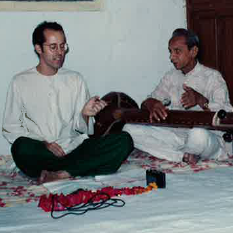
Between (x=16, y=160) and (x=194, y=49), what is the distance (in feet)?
6.52

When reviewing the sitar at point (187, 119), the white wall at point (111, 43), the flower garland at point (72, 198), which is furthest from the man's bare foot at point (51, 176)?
the white wall at point (111, 43)

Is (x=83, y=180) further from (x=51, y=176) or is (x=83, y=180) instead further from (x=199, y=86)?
(x=199, y=86)

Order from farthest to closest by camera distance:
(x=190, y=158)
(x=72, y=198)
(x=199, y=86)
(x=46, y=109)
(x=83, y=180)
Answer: (x=199, y=86), (x=190, y=158), (x=46, y=109), (x=83, y=180), (x=72, y=198)

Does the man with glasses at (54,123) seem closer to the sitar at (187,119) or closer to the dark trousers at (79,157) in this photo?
the dark trousers at (79,157)

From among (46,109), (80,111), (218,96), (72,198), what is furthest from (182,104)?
(72,198)

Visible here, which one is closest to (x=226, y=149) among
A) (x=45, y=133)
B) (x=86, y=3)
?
(x=45, y=133)

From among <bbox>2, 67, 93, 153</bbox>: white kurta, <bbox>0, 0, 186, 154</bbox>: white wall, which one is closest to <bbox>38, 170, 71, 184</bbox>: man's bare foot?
<bbox>2, 67, 93, 153</bbox>: white kurta

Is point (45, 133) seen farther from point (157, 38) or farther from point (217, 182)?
point (157, 38)

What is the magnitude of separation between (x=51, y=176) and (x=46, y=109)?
A: 70cm

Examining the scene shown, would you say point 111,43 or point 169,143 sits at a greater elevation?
point 111,43

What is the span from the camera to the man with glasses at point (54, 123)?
432 centimetres

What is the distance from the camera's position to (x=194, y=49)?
5031 millimetres

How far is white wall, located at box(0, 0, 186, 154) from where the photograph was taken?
545 centimetres

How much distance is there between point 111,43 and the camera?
5910 millimetres
